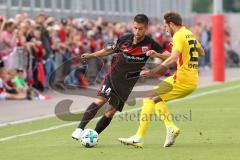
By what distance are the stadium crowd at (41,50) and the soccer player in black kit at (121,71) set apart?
6350mm

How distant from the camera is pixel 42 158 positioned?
11516mm

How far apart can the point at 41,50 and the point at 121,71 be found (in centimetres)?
1093

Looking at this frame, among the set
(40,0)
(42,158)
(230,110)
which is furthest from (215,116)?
(40,0)

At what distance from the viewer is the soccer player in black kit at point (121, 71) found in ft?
43.0

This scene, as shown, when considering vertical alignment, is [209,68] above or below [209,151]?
below

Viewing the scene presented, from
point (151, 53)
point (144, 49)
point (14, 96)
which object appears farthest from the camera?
point (14, 96)

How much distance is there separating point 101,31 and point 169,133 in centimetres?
1710

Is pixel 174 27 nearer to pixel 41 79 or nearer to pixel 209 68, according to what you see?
pixel 41 79

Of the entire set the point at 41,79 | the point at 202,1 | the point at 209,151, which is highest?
the point at 209,151

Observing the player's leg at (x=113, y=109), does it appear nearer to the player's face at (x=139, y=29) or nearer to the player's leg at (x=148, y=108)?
the player's leg at (x=148, y=108)

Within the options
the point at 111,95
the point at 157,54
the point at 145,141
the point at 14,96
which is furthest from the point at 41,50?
the point at 157,54

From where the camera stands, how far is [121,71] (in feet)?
44.0

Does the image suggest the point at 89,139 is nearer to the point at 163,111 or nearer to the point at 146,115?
the point at 146,115

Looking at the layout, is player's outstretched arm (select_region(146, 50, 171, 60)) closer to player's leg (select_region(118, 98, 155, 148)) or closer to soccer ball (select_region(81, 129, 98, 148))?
player's leg (select_region(118, 98, 155, 148))
